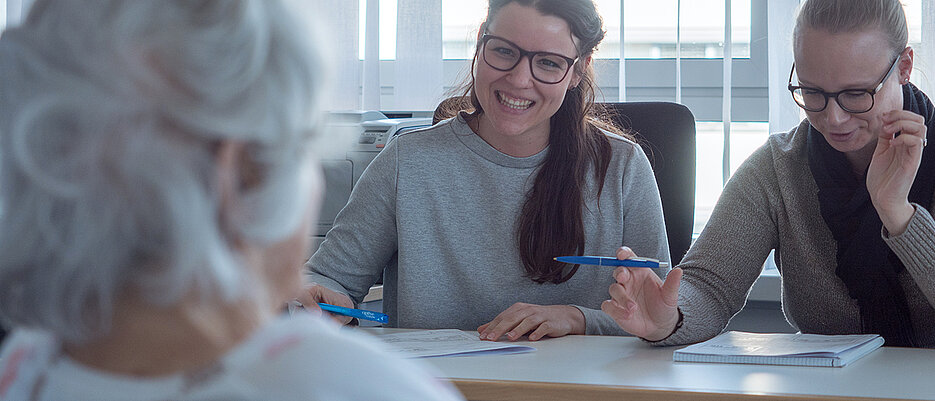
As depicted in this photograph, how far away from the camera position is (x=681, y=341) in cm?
141

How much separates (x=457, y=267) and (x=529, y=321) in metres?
0.32

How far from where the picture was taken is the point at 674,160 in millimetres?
1933

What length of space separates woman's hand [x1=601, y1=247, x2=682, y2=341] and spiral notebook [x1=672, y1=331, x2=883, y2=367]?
73 mm

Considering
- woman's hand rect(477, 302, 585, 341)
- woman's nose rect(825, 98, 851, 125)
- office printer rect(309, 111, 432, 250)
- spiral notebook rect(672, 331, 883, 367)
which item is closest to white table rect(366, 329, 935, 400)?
spiral notebook rect(672, 331, 883, 367)

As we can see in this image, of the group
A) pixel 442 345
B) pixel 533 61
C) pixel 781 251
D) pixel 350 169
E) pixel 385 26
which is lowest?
pixel 442 345

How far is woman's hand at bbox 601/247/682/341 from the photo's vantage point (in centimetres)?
135

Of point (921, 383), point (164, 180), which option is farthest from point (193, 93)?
point (921, 383)

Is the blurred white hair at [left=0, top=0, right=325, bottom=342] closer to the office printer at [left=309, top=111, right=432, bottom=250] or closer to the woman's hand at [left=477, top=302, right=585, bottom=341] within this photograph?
Answer: the woman's hand at [left=477, top=302, right=585, bottom=341]

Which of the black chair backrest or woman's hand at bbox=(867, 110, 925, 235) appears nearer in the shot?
woman's hand at bbox=(867, 110, 925, 235)

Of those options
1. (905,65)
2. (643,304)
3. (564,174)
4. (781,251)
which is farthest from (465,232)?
(905,65)

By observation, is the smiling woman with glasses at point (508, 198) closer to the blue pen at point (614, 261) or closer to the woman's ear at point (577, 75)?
the woman's ear at point (577, 75)

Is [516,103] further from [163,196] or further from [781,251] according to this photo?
[163,196]

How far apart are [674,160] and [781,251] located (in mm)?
347

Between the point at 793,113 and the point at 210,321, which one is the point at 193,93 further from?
the point at 793,113
